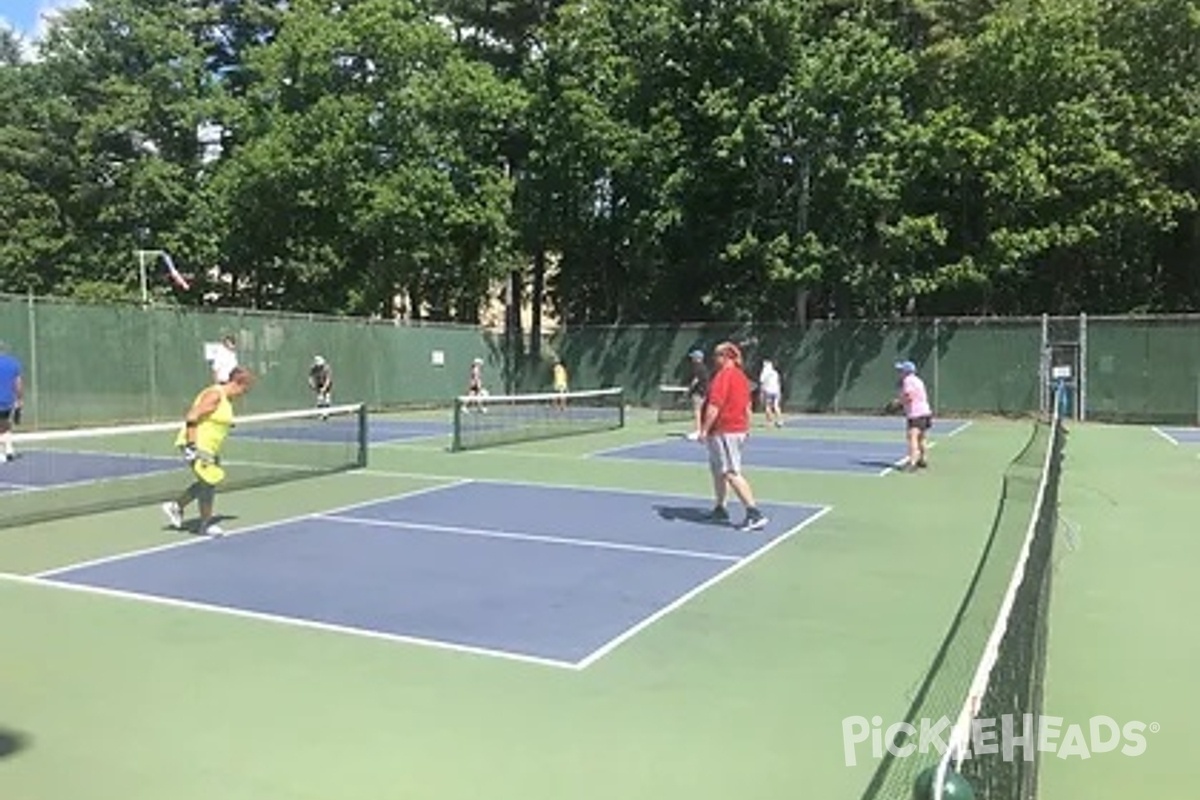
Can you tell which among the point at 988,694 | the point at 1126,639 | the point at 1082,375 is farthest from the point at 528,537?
the point at 1082,375

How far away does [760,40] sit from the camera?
37.7 m

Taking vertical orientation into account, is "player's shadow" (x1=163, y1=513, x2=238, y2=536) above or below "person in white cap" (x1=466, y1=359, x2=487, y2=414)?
below

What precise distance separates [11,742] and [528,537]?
6.22 meters

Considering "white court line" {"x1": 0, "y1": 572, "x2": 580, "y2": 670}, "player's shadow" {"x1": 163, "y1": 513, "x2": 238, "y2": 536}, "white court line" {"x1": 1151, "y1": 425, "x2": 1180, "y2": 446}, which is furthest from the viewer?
"white court line" {"x1": 1151, "y1": 425, "x2": 1180, "y2": 446}

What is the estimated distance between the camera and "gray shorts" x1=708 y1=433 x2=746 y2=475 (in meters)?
11.5

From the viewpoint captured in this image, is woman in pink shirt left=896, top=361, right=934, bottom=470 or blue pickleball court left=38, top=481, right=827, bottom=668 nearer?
blue pickleball court left=38, top=481, right=827, bottom=668

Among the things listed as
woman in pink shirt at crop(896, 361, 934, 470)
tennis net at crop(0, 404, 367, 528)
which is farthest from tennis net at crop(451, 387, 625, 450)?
woman in pink shirt at crop(896, 361, 934, 470)

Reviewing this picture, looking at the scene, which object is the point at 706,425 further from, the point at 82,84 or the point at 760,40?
the point at 82,84

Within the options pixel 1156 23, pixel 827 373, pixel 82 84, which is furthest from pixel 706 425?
pixel 82 84

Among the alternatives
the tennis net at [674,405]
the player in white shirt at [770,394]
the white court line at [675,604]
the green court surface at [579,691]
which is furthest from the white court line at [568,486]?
the tennis net at [674,405]

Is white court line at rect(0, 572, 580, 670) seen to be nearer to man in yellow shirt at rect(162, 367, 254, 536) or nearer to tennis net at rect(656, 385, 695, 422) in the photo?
man in yellow shirt at rect(162, 367, 254, 536)

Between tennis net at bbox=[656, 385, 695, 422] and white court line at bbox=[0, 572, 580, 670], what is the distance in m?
22.1

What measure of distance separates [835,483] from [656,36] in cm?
2728

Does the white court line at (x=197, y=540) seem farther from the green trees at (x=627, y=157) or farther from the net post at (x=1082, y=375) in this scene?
the green trees at (x=627, y=157)
